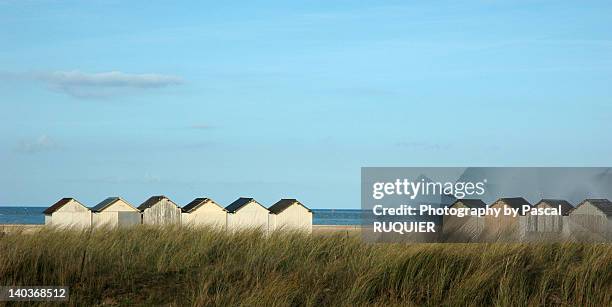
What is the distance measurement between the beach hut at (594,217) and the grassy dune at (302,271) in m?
4.83

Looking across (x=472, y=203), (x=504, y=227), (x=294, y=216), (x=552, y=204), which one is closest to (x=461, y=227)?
(x=504, y=227)

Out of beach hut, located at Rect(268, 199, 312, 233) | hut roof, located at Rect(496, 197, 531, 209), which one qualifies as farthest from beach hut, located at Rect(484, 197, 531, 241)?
beach hut, located at Rect(268, 199, 312, 233)

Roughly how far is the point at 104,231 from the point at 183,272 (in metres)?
3.94

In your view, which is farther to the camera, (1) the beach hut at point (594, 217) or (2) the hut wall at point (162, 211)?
(2) the hut wall at point (162, 211)

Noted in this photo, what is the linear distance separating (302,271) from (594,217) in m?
16.7

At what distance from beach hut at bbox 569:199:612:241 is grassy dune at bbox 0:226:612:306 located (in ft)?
15.9

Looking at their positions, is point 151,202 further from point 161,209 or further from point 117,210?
point 117,210

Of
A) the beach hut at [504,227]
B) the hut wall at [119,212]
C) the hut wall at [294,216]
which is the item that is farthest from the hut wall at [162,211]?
the beach hut at [504,227]

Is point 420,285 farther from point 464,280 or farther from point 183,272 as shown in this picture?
point 183,272

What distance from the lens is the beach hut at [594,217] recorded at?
23.4 meters

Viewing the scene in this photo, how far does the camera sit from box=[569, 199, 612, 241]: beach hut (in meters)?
23.4

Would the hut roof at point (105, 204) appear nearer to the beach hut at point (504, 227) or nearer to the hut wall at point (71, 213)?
the hut wall at point (71, 213)

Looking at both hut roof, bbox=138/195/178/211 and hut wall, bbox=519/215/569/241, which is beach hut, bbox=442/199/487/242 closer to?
hut wall, bbox=519/215/569/241

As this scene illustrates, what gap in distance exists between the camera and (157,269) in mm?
16344
